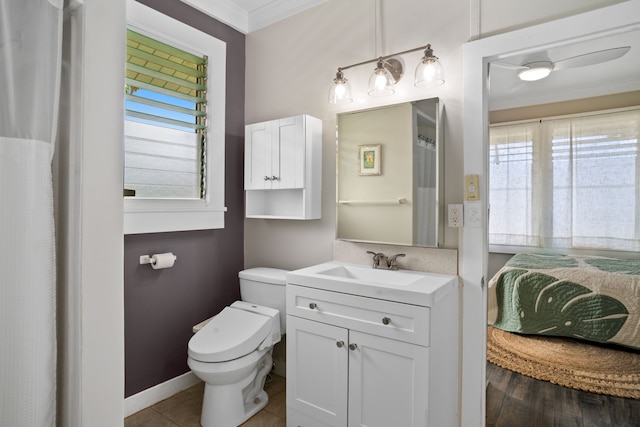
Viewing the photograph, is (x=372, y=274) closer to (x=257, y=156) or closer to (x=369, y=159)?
(x=369, y=159)

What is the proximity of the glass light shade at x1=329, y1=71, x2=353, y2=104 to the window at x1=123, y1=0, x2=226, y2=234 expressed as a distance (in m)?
0.90

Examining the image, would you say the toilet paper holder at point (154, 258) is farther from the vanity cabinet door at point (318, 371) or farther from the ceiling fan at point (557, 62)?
Answer: the ceiling fan at point (557, 62)

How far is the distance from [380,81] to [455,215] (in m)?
0.88

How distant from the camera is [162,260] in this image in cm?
218

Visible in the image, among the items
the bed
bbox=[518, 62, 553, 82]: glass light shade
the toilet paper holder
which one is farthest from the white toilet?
bbox=[518, 62, 553, 82]: glass light shade

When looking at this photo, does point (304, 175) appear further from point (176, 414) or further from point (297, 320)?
point (176, 414)

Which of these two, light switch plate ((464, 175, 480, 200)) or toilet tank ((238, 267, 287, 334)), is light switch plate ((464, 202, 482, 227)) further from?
toilet tank ((238, 267, 287, 334))

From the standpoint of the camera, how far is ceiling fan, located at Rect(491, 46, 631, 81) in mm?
1903

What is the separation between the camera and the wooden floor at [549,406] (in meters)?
1.99

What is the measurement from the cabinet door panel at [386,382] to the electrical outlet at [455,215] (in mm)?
696

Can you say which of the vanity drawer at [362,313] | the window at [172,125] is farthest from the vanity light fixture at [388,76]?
the vanity drawer at [362,313]

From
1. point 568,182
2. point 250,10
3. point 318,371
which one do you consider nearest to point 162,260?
point 318,371

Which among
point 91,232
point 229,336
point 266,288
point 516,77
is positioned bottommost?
point 229,336

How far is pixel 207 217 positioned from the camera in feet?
8.16
